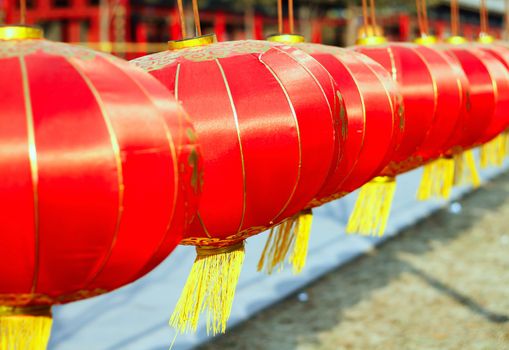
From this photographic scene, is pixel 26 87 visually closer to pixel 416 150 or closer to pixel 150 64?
pixel 150 64

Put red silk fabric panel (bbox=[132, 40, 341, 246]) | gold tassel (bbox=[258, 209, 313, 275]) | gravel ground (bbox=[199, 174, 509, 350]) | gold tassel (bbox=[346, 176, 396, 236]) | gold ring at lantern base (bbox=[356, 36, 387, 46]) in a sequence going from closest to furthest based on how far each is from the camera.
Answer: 1. red silk fabric panel (bbox=[132, 40, 341, 246])
2. gold tassel (bbox=[258, 209, 313, 275])
3. gold ring at lantern base (bbox=[356, 36, 387, 46])
4. gold tassel (bbox=[346, 176, 396, 236])
5. gravel ground (bbox=[199, 174, 509, 350])

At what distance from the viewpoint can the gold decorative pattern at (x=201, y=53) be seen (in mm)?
1320

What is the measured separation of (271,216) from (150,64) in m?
0.37

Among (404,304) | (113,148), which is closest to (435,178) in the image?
(113,148)

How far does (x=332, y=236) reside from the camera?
7371 mm

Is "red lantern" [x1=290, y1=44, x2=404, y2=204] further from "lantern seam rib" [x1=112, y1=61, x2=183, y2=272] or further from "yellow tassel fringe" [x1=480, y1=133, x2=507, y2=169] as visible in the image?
"yellow tassel fringe" [x1=480, y1=133, x2=507, y2=169]

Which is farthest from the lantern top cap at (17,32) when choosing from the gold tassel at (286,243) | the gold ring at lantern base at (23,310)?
the gold tassel at (286,243)

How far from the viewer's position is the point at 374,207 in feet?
7.47

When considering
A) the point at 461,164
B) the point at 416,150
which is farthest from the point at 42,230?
the point at 461,164

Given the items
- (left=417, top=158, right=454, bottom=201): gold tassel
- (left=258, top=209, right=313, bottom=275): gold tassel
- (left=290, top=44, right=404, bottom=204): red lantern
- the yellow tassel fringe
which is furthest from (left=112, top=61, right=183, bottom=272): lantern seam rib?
the yellow tassel fringe

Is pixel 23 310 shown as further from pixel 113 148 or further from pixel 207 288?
pixel 207 288

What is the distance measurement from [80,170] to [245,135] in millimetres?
411

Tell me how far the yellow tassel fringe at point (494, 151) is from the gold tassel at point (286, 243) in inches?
72.6

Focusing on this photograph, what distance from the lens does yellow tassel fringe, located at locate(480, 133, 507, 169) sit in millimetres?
3463
